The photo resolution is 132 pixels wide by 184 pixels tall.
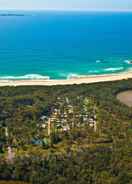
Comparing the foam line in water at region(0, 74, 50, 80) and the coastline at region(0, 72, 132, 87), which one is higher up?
the foam line in water at region(0, 74, 50, 80)

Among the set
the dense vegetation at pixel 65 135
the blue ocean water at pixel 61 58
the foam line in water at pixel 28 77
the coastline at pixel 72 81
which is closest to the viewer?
the dense vegetation at pixel 65 135

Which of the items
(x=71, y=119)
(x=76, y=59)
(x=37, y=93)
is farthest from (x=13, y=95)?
(x=76, y=59)

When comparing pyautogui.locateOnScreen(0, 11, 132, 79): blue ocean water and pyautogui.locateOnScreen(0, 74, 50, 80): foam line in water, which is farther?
pyautogui.locateOnScreen(0, 11, 132, 79): blue ocean water

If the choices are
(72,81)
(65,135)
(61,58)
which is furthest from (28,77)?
(65,135)

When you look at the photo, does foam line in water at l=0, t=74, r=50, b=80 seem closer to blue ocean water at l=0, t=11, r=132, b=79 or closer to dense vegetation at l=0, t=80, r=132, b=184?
blue ocean water at l=0, t=11, r=132, b=79

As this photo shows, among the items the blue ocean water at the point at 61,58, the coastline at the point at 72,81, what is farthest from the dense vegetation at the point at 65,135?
the blue ocean water at the point at 61,58

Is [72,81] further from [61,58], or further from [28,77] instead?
[61,58]

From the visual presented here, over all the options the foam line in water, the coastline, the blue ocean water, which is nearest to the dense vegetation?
the coastline

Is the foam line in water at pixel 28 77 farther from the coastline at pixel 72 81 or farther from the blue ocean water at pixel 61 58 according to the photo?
the coastline at pixel 72 81

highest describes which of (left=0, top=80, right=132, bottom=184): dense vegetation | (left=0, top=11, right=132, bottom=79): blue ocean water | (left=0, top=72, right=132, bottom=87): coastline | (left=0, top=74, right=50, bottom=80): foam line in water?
(left=0, top=11, right=132, bottom=79): blue ocean water
